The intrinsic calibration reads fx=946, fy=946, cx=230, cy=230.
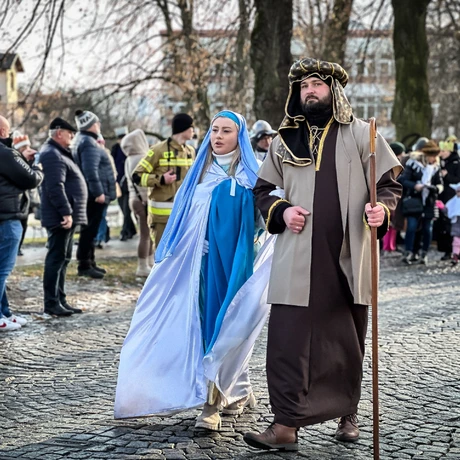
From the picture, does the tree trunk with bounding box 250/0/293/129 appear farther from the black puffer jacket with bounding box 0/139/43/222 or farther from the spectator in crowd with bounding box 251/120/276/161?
the black puffer jacket with bounding box 0/139/43/222

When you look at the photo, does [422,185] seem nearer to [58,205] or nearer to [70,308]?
[70,308]

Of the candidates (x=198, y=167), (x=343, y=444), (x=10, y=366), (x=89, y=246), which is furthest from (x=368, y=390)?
(x=89, y=246)

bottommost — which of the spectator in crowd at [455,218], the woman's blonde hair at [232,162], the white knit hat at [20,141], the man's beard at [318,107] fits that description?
the spectator in crowd at [455,218]

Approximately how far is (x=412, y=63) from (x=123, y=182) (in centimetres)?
735

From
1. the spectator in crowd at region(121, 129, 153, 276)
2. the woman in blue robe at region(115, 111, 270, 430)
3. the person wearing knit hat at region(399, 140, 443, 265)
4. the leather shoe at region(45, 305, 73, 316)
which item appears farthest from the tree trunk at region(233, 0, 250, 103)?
the woman in blue robe at region(115, 111, 270, 430)

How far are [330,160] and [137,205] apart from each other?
815cm

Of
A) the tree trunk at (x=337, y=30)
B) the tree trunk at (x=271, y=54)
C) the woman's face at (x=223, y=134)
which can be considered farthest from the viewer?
the tree trunk at (x=337, y=30)

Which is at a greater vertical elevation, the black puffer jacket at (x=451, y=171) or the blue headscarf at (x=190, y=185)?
the black puffer jacket at (x=451, y=171)

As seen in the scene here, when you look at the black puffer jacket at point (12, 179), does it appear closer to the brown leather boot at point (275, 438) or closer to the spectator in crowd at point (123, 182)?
the brown leather boot at point (275, 438)

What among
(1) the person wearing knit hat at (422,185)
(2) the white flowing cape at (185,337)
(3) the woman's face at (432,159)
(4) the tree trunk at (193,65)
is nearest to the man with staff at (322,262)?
(2) the white flowing cape at (185,337)

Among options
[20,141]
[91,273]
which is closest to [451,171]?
[91,273]

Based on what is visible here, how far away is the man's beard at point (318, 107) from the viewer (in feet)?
17.4

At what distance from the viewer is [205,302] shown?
5887 millimetres

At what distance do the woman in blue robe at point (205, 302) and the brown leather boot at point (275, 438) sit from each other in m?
0.52
